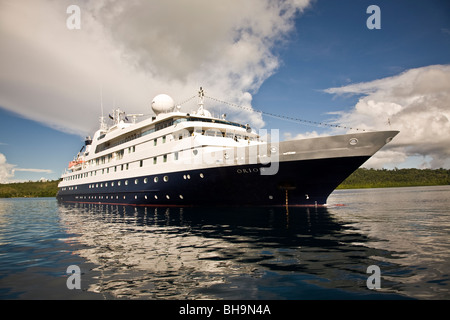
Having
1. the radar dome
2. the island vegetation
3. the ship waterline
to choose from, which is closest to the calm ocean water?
the ship waterline

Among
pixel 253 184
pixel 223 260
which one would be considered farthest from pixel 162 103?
pixel 223 260

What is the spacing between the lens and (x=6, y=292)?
5.35 m

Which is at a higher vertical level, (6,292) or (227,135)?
(227,135)

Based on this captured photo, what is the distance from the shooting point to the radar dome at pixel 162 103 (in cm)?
2845

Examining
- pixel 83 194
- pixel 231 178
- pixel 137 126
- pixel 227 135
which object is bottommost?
pixel 83 194

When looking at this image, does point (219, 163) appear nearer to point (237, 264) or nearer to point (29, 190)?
point (237, 264)

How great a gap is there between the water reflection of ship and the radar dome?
18.9 m

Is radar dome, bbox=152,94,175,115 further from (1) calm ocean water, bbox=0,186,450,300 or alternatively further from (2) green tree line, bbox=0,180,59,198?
(2) green tree line, bbox=0,180,59,198

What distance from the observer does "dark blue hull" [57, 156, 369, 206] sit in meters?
17.5

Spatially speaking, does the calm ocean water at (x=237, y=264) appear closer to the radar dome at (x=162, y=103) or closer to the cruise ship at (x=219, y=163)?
the cruise ship at (x=219, y=163)

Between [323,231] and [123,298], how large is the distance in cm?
890

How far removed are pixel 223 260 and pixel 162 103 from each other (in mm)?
24361
